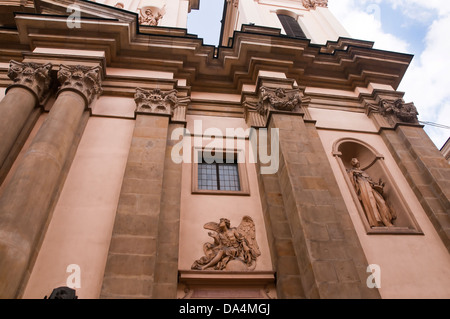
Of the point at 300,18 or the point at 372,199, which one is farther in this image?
the point at 300,18

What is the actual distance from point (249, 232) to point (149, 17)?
44.5ft

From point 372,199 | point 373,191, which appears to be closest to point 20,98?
point 372,199

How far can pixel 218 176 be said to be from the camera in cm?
952

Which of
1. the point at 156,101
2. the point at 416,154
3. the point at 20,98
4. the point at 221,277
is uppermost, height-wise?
the point at 156,101

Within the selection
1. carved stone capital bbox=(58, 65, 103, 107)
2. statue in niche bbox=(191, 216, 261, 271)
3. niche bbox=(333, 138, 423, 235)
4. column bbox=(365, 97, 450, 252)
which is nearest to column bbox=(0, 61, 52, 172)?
carved stone capital bbox=(58, 65, 103, 107)

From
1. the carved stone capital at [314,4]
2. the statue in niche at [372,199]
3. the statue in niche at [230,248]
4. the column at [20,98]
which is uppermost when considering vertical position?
the carved stone capital at [314,4]

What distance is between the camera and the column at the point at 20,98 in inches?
305

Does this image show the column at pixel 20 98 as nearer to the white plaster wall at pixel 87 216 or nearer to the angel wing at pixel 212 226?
the white plaster wall at pixel 87 216

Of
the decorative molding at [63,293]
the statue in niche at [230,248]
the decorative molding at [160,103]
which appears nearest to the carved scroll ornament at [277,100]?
the decorative molding at [160,103]

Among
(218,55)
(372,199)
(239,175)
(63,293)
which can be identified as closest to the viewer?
(63,293)

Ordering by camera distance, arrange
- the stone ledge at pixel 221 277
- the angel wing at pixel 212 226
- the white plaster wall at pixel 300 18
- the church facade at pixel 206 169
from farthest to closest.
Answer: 1. the white plaster wall at pixel 300 18
2. the angel wing at pixel 212 226
3. the stone ledge at pixel 221 277
4. the church facade at pixel 206 169

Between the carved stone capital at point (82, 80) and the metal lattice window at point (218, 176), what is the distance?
408cm

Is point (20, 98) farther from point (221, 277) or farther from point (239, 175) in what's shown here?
point (221, 277)
